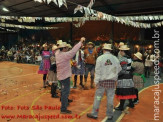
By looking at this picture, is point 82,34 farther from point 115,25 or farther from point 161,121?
point 161,121

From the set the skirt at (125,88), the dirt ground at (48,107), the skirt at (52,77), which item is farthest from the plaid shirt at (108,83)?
the skirt at (52,77)

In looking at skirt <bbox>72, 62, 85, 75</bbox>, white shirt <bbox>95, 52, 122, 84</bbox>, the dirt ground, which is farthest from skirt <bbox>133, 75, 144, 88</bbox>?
skirt <bbox>72, 62, 85, 75</bbox>

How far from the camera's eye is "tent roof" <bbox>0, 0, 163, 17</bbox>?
12.5 meters

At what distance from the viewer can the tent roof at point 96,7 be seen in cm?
1254

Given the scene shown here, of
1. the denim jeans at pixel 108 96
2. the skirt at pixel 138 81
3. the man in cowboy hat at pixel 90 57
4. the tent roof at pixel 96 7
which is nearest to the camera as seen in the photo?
the denim jeans at pixel 108 96

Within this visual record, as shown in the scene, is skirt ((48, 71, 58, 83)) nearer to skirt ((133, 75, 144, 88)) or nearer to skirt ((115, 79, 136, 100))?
skirt ((115, 79, 136, 100))

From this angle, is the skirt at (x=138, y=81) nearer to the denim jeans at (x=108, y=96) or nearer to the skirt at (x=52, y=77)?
the denim jeans at (x=108, y=96)

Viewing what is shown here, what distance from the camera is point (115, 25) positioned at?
15.7 metres

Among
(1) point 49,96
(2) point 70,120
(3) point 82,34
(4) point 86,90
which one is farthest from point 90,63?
(3) point 82,34

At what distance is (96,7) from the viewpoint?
47.0 feet

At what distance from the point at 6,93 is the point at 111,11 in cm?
1168

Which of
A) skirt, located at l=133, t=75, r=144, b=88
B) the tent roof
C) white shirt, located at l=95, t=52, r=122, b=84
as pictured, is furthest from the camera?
the tent roof

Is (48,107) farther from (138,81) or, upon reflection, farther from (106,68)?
(138,81)

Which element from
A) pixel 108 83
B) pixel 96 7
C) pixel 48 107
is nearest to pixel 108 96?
pixel 108 83
